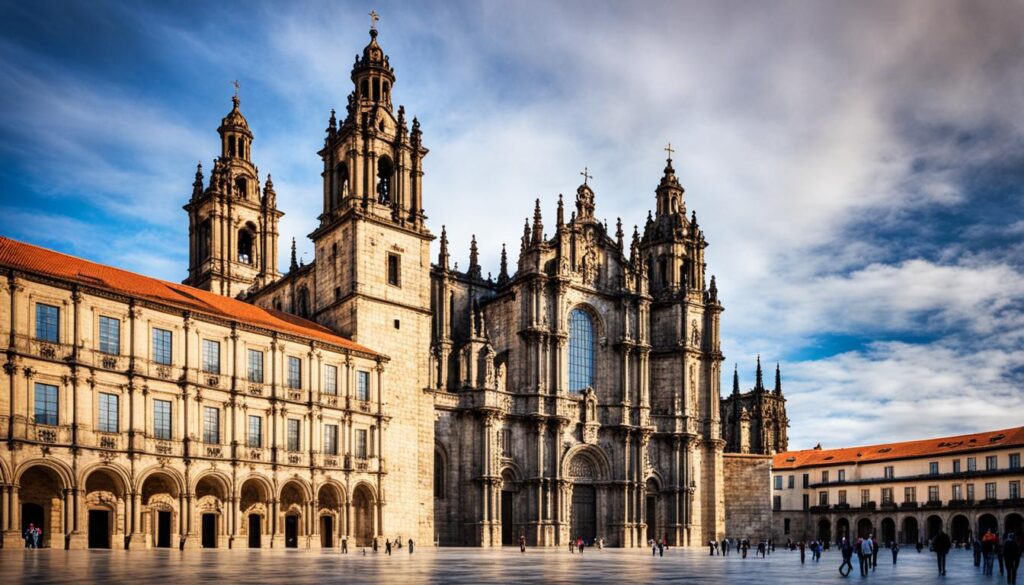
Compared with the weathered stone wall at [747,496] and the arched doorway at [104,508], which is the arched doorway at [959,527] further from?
the arched doorway at [104,508]

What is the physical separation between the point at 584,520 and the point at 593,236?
21708 millimetres

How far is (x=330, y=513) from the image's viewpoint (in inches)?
2117

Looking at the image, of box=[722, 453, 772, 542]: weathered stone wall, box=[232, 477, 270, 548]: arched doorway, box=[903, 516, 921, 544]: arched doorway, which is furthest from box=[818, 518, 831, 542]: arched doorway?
box=[232, 477, 270, 548]: arched doorway

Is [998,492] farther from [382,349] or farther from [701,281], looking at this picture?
[382,349]

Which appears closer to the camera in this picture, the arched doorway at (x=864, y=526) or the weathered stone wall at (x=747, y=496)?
the weathered stone wall at (x=747, y=496)

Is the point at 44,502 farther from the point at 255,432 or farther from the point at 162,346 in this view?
the point at 255,432

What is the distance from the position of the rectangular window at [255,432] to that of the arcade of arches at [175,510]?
173 centimetres

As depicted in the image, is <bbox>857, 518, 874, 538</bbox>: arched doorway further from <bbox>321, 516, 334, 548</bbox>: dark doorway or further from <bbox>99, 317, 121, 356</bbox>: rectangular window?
<bbox>99, 317, 121, 356</bbox>: rectangular window

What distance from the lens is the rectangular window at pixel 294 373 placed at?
169 ft

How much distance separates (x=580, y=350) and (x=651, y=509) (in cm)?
1392

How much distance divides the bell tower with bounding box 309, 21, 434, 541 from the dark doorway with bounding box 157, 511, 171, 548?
13034 millimetres

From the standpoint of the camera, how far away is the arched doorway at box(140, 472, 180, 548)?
45.1m

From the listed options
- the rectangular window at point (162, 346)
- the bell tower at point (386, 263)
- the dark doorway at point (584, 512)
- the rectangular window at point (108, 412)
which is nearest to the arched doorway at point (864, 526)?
the dark doorway at point (584, 512)

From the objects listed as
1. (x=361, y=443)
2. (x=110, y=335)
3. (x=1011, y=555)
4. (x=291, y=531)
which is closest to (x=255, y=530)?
(x=291, y=531)
